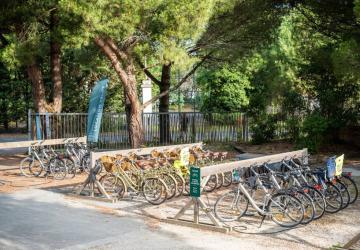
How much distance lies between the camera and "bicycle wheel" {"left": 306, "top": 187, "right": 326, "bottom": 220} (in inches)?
332

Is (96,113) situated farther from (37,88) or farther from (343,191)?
(343,191)

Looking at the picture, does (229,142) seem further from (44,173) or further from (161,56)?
(44,173)

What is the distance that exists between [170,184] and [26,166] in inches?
233

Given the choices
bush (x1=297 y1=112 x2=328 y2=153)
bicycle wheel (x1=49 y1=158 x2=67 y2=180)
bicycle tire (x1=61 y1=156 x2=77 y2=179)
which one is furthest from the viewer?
bush (x1=297 y1=112 x2=328 y2=153)

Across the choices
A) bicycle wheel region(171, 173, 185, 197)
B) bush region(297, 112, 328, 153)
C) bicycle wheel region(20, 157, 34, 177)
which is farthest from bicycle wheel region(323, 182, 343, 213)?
bush region(297, 112, 328, 153)

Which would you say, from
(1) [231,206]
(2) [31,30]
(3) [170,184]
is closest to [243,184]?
(1) [231,206]

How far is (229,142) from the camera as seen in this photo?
71.5 feet

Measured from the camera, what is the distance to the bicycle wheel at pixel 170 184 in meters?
9.91

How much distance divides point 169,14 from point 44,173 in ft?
17.2

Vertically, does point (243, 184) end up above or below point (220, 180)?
above

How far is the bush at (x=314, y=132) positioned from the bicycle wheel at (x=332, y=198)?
850 centimetres

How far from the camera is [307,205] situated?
8.17 meters

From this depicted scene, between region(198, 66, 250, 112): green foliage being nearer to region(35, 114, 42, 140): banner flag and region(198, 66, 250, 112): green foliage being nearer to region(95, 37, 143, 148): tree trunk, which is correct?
region(95, 37, 143, 148): tree trunk

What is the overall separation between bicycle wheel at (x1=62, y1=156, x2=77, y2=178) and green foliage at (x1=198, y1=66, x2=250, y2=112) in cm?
2085
